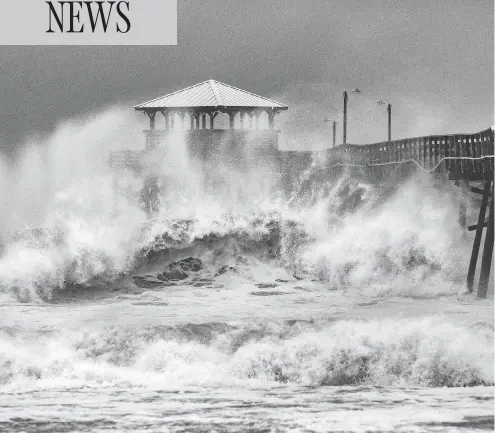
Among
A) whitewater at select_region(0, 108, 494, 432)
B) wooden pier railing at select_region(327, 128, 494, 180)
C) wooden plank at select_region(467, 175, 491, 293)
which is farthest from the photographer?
wooden pier railing at select_region(327, 128, 494, 180)

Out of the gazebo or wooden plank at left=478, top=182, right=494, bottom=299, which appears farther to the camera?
the gazebo

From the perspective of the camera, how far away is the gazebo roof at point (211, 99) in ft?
159

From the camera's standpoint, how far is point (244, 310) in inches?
1041

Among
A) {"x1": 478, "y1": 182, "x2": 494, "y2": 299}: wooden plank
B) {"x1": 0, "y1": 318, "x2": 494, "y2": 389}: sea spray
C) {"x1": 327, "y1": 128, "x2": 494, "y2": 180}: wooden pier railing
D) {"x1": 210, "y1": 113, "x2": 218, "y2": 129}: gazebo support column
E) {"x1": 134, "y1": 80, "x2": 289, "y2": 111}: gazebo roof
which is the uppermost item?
{"x1": 134, "y1": 80, "x2": 289, "y2": 111}: gazebo roof

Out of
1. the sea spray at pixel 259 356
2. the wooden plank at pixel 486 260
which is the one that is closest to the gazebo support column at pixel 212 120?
the wooden plank at pixel 486 260

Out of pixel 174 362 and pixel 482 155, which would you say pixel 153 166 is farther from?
pixel 174 362

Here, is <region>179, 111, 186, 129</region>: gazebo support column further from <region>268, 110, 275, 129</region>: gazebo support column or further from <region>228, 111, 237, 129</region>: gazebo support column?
<region>268, 110, 275, 129</region>: gazebo support column

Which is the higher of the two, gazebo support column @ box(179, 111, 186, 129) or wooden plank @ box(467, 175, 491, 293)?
gazebo support column @ box(179, 111, 186, 129)

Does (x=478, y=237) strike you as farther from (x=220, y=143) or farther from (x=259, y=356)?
(x=220, y=143)

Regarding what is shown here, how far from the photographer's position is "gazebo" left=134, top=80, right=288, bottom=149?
1911 inches

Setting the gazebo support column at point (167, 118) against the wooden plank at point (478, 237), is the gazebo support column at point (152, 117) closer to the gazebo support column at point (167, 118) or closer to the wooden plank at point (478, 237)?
the gazebo support column at point (167, 118)

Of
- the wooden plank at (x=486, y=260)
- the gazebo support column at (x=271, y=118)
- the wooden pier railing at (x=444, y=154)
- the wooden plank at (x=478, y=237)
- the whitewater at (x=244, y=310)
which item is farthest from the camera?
the gazebo support column at (x=271, y=118)

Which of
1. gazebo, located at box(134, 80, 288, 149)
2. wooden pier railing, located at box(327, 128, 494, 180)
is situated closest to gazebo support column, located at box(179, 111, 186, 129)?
gazebo, located at box(134, 80, 288, 149)

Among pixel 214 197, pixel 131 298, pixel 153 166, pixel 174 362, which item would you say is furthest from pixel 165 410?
pixel 153 166
